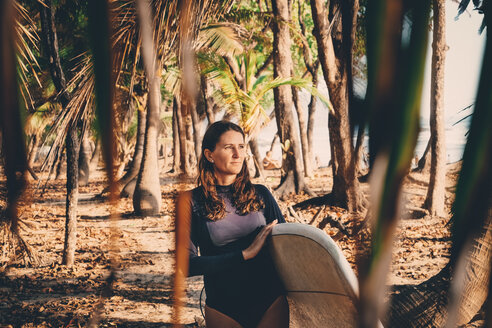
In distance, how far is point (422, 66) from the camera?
0.23 m

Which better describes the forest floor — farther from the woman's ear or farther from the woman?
the woman's ear

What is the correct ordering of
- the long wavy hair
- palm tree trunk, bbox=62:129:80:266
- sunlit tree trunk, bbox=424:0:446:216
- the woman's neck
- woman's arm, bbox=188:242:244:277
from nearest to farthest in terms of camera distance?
woman's arm, bbox=188:242:244:277, the long wavy hair, the woman's neck, palm tree trunk, bbox=62:129:80:266, sunlit tree trunk, bbox=424:0:446:216

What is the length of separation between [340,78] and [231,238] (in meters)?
1.86

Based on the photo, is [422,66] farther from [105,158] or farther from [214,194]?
[214,194]

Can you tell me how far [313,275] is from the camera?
4.89 ft

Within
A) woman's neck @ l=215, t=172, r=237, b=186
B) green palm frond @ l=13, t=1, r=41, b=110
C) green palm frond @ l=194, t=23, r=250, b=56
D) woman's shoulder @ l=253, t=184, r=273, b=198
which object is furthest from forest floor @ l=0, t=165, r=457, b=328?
green palm frond @ l=194, t=23, r=250, b=56

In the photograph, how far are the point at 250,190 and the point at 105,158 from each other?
2.11 meters

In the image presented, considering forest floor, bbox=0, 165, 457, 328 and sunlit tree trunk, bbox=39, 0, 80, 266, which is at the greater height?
sunlit tree trunk, bbox=39, 0, 80, 266

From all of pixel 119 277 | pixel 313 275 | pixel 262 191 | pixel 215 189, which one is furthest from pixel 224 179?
pixel 313 275

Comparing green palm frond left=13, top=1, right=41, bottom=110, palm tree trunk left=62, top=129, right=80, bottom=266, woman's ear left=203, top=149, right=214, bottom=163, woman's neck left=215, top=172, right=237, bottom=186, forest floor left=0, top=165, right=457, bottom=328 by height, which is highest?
green palm frond left=13, top=1, right=41, bottom=110

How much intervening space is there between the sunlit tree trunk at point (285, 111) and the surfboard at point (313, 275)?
31.4ft

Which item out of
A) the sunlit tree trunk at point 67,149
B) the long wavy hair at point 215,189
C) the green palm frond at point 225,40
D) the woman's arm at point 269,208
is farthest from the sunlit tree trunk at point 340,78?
the sunlit tree trunk at point 67,149

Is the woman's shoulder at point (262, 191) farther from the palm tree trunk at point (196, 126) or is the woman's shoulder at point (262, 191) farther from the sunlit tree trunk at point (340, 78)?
the palm tree trunk at point (196, 126)

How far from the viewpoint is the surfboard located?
4.10 ft
